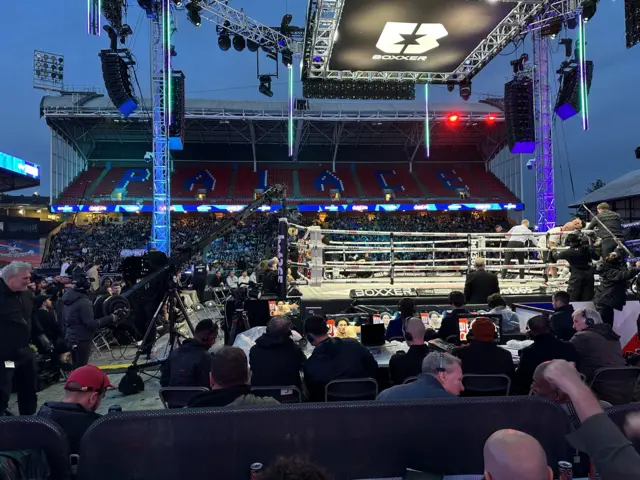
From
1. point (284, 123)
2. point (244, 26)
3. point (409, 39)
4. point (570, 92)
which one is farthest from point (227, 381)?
point (284, 123)

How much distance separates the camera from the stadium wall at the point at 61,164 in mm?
27011

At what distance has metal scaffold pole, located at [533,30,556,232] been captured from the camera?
15508mm

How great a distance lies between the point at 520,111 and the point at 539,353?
1345cm

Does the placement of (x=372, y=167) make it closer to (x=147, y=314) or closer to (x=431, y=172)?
(x=431, y=172)

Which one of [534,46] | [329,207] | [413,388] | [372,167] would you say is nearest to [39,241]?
[329,207]

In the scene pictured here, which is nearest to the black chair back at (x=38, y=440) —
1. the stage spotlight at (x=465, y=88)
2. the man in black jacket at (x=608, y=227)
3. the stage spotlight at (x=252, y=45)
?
the man in black jacket at (x=608, y=227)

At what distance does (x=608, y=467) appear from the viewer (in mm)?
1045

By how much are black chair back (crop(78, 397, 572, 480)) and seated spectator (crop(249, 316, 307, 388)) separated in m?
1.52

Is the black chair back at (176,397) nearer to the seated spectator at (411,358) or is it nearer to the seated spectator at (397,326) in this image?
the seated spectator at (411,358)

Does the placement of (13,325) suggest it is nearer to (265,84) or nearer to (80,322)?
(80,322)

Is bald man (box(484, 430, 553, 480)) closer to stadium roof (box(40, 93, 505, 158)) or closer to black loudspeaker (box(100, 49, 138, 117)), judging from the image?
black loudspeaker (box(100, 49, 138, 117))

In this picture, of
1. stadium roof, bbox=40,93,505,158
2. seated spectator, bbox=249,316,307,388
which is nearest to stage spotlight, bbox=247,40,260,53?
stadium roof, bbox=40,93,505,158

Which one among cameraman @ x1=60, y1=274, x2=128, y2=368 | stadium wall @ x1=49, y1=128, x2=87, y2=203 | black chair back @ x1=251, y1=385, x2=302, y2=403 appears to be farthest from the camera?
stadium wall @ x1=49, y1=128, x2=87, y2=203

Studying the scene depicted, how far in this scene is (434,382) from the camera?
2.55 m
